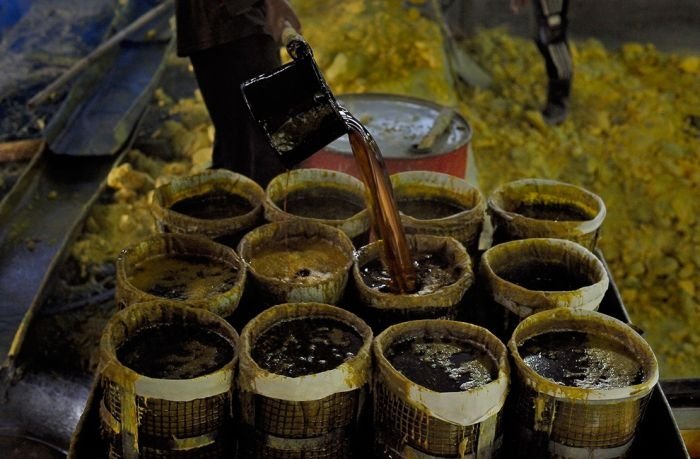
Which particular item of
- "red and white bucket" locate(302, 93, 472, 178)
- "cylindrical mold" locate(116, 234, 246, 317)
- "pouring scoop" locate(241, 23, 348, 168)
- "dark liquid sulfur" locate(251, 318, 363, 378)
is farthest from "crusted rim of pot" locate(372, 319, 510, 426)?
"red and white bucket" locate(302, 93, 472, 178)

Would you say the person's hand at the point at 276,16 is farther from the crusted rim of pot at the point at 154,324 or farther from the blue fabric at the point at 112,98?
the blue fabric at the point at 112,98

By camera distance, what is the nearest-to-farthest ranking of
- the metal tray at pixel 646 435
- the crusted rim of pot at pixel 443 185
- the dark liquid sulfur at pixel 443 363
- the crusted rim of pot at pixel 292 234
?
the dark liquid sulfur at pixel 443 363 < the metal tray at pixel 646 435 < the crusted rim of pot at pixel 292 234 < the crusted rim of pot at pixel 443 185

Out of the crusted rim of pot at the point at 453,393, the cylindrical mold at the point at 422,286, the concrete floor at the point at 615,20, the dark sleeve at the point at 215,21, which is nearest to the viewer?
the crusted rim of pot at the point at 453,393

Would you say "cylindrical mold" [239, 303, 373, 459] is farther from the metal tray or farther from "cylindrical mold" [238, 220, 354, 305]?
the metal tray

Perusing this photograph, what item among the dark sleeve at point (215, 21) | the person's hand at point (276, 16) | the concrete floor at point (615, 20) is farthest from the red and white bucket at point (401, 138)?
the concrete floor at point (615, 20)

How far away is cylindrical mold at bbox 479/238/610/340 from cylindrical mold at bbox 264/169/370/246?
1.93 ft

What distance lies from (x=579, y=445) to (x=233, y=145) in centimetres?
267

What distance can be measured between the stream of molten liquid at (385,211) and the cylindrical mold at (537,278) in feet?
0.89

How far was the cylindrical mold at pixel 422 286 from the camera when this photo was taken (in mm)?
2275

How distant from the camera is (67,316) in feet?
13.4

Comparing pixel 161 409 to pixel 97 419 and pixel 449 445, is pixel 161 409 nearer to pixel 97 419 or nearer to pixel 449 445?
pixel 97 419

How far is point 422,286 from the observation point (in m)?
2.42

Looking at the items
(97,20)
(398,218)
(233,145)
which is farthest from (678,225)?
(97,20)

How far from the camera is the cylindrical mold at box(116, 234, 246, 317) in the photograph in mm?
2271
